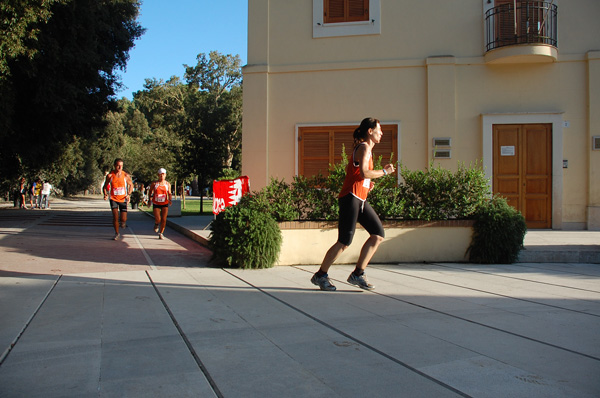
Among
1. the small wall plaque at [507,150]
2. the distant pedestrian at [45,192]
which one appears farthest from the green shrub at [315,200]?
the distant pedestrian at [45,192]

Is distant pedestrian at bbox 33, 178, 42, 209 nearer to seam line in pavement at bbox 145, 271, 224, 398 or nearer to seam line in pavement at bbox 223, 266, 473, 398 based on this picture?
seam line in pavement at bbox 145, 271, 224, 398

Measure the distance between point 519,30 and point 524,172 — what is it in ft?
10.9

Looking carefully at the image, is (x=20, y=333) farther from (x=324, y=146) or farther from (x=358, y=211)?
(x=324, y=146)

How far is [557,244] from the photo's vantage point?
8.58m

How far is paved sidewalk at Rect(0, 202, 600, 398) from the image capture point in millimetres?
3000

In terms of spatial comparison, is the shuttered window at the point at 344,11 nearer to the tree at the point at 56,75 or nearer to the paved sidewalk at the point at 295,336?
the tree at the point at 56,75

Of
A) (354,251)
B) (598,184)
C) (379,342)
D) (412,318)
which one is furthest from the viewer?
(598,184)

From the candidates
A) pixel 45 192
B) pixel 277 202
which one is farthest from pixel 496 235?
pixel 45 192

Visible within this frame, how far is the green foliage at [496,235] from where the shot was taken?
25.1 ft

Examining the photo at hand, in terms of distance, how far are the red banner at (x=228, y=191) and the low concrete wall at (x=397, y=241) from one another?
13.0ft

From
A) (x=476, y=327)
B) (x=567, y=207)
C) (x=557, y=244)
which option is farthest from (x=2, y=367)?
(x=567, y=207)

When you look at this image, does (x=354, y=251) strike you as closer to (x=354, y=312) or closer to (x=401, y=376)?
(x=354, y=312)

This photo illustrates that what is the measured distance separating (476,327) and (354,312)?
43.2 inches

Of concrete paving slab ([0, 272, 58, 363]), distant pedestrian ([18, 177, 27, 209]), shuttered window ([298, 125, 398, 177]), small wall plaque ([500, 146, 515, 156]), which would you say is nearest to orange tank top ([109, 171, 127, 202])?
shuttered window ([298, 125, 398, 177])
